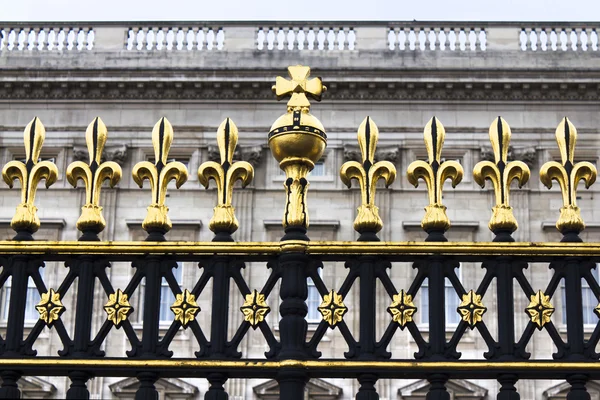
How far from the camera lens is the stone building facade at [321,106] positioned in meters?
33.9

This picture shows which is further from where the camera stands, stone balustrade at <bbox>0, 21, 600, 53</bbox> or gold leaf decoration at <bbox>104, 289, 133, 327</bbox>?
stone balustrade at <bbox>0, 21, 600, 53</bbox>

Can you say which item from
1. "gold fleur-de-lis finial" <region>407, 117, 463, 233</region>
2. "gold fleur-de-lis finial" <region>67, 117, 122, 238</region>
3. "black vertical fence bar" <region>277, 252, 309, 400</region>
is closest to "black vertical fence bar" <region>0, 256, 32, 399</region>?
"gold fleur-de-lis finial" <region>67, 117, 122, 238</region>

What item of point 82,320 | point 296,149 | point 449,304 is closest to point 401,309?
point 296,149

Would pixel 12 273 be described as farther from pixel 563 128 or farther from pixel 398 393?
pixel 398 393

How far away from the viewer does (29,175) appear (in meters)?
6.43

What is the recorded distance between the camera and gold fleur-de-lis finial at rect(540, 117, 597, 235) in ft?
20.6

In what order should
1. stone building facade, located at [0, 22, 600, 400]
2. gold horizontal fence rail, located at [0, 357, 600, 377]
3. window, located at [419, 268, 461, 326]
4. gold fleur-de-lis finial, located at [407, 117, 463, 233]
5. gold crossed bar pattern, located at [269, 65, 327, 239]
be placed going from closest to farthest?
gold horizontal fence rail, located at [0, 357, 600, 377]
gold fleur-de-lis finial, located at [407, 117, 463, 233]
gold crossed bar pattern, located at [269, 65, 327, 239]
window, located at [419, 268, 461, 326]
stone building facade, located at [0, 22, 600, 400]

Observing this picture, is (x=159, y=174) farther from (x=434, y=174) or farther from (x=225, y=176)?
(x=434, y=174)

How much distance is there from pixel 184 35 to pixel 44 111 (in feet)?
14.9

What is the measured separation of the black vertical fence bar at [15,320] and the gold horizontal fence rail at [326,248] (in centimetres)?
13

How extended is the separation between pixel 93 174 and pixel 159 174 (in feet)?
1.12

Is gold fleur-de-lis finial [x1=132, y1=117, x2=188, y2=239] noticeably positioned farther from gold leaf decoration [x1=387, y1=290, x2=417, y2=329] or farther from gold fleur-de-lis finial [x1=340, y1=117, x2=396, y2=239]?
gold leaf decoration [x1=387, y1=290, x2=417, y2=329]

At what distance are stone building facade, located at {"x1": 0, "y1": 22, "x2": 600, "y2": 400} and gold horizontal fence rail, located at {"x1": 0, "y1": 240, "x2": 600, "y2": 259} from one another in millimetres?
26782

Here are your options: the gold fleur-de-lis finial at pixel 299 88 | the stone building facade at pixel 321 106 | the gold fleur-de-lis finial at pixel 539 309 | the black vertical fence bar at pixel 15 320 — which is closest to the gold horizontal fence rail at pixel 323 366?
the black vertical fence bar at pixel 15 320
